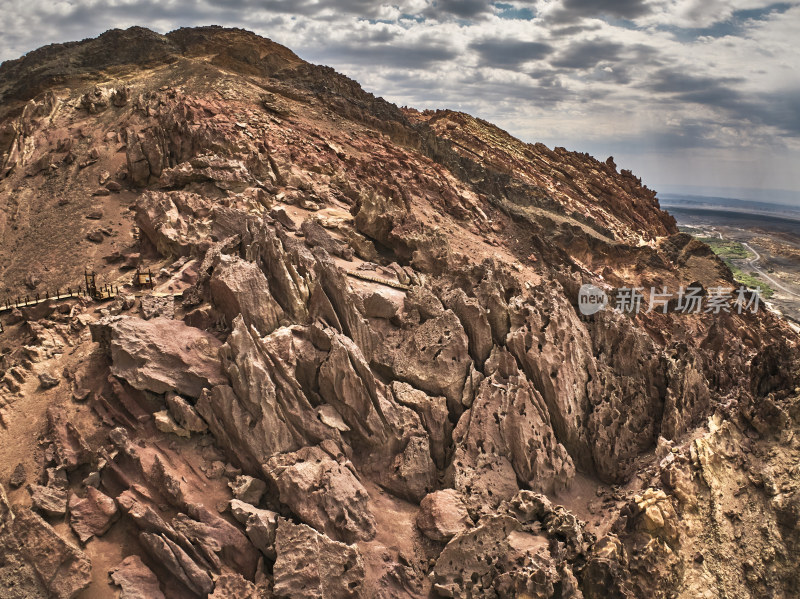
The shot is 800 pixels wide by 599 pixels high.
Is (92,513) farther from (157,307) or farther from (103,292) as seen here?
(103,292)

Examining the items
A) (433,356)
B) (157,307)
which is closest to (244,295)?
(157,307)

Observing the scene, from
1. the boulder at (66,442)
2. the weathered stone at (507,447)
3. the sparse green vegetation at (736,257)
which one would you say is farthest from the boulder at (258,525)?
the sparse green vegetation at (736,257)

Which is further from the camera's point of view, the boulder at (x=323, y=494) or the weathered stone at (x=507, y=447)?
the weathered stone at (x=507, y=447)

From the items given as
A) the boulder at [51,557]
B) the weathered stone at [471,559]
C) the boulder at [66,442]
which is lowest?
the weathered stone at [471,559]

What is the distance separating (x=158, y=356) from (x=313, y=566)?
823 centimetres

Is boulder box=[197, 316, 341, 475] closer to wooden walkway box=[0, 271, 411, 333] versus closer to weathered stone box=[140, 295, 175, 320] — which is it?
weathered stone box=[140, 295, 175, 320]

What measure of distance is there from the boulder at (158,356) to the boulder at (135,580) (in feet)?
16.9

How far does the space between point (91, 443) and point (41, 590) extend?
13.8ft

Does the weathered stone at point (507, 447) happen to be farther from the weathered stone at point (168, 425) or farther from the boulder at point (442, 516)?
the weathered stone at point (168, 425)

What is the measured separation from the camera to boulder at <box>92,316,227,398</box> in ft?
59.0

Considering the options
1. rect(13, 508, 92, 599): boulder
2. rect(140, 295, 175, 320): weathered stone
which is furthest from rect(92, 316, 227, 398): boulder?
rect(13, 508, 92, 599): boulder

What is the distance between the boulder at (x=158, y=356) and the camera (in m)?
18.0

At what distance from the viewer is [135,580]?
14672 millimetres

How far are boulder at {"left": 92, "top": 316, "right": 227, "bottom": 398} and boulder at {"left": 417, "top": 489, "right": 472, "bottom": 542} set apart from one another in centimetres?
795
